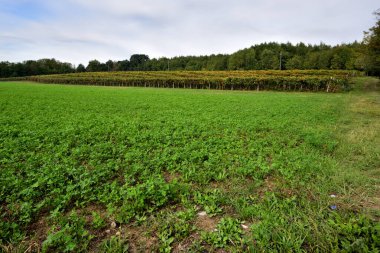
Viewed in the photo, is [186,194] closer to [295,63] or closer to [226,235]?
[226,235]

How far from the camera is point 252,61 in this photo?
10188 cm

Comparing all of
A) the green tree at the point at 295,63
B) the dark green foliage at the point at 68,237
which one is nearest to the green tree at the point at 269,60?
the green tree at the point at 295,63

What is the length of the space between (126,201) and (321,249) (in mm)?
3020

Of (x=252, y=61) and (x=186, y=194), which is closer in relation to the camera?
(x=186, y=194)

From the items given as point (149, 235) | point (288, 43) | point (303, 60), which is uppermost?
point (288, 43)

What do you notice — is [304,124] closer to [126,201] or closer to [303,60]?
[126,201]

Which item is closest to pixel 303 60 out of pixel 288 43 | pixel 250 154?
→ pixel 288 43

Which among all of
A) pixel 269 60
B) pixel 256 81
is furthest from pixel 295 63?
pixel 256 81

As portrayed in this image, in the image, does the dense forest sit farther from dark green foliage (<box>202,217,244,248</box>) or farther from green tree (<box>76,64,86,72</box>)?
dark green foliage (<box>202,217,244,248</box>)

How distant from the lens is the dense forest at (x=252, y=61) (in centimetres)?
7725

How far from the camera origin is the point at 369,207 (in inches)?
144

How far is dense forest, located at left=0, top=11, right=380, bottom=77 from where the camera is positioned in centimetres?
7725

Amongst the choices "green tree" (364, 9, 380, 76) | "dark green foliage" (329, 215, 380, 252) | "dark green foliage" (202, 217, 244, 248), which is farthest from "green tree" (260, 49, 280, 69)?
"dark green foliage" (202, 217, 244, 248)

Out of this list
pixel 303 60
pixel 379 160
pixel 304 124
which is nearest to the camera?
pixel 379 160
